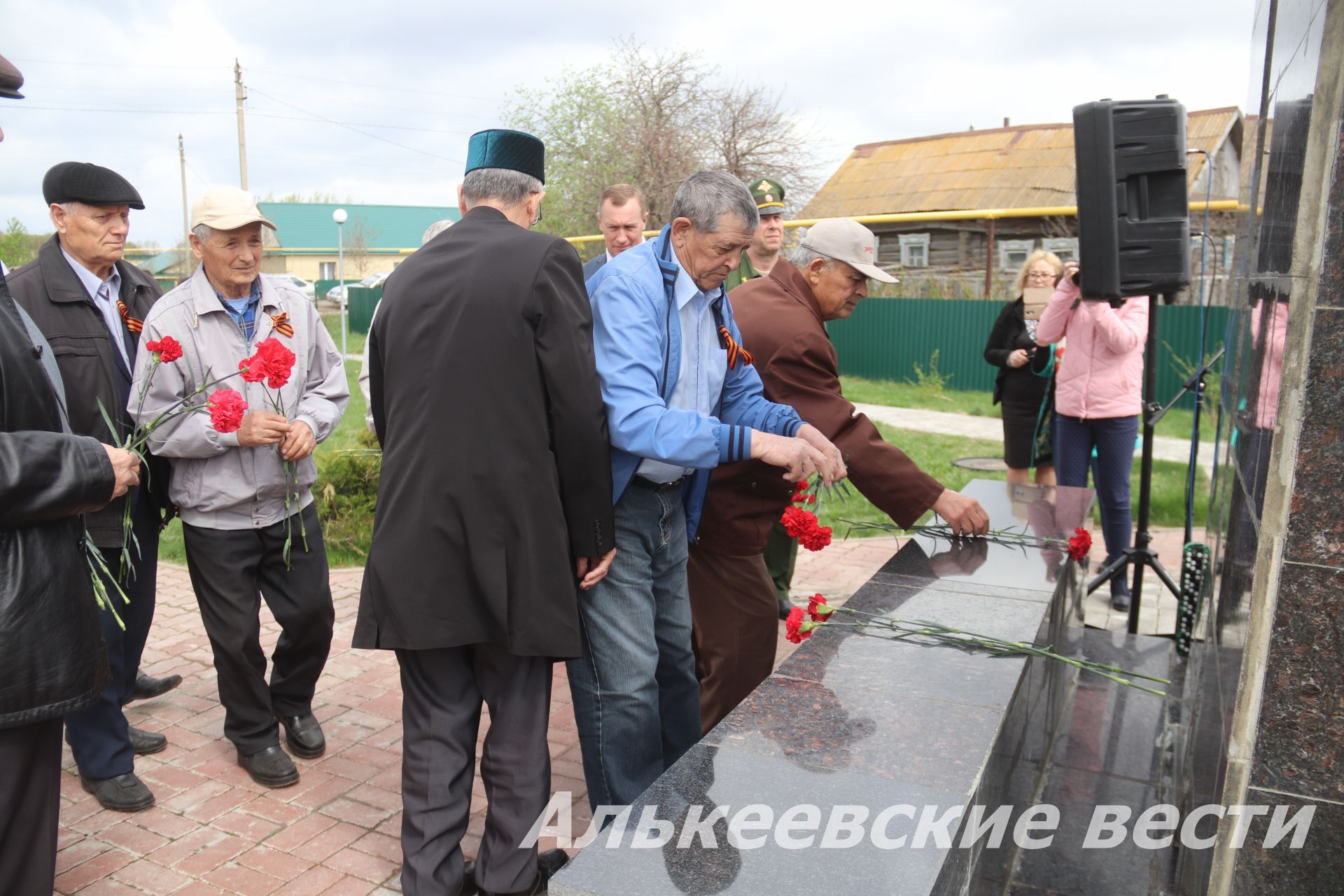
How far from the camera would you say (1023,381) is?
274 inches

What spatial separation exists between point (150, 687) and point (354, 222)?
5508 centimetres

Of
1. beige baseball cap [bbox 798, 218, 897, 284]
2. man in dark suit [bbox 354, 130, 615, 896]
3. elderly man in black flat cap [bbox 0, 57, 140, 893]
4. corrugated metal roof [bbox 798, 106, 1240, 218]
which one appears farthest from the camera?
corrugated metal roof [bbox 798, 106, 1240, 218]

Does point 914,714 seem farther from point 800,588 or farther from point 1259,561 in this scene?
point 800,588

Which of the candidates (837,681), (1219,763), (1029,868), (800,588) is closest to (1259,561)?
(1219,763)

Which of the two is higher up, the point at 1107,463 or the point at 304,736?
the point at 1107,463

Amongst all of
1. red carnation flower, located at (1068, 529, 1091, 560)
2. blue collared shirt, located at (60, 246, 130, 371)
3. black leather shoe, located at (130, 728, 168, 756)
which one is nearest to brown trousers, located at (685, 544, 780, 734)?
red carnation flower, located at (1068, 529, 1091, 560)

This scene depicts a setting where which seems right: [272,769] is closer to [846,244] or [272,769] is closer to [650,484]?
[650,484]

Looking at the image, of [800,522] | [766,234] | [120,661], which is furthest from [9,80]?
[766,234]

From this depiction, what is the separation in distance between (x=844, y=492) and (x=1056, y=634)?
1010mm

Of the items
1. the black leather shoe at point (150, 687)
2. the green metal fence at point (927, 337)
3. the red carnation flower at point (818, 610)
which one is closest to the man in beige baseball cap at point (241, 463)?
the black leather shoe at point (150, 687)

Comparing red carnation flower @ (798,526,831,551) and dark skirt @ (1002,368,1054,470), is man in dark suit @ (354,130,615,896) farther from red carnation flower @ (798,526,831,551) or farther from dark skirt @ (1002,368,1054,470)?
dark skirt @ (1002,368,1054,470)

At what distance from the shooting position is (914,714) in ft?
8.16

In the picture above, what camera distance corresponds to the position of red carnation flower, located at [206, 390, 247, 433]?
128 inches

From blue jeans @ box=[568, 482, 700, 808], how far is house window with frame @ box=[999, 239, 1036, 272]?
22621 mm
